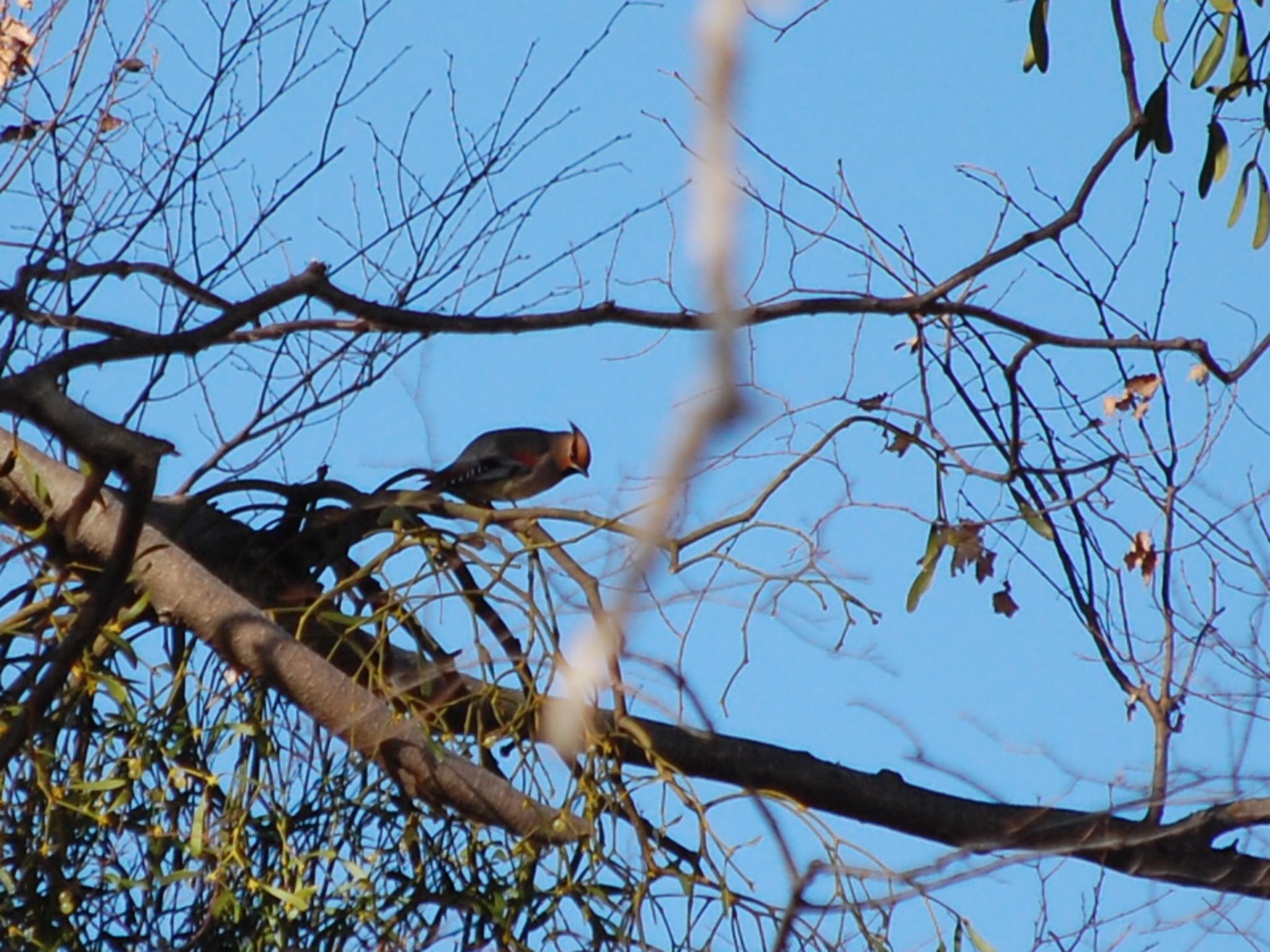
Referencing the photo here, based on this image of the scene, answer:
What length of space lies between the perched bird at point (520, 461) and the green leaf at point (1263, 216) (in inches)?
126

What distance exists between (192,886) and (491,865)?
0.33 m

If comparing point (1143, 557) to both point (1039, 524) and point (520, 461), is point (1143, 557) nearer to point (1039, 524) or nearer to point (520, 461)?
point (1039, 524)

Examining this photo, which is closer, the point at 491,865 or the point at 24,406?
the point at 24,406

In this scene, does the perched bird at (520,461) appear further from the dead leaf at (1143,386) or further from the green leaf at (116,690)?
the green leaf at (116,690)

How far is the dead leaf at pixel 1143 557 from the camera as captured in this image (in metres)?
2.77

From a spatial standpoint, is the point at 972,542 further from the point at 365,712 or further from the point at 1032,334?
the point at 365,712

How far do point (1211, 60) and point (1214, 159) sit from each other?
141 millimetres

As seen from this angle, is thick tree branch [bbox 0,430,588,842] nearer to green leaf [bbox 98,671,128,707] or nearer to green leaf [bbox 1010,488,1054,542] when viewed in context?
green leaf [bbox 98,671,128,707]

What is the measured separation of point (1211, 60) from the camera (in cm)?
256

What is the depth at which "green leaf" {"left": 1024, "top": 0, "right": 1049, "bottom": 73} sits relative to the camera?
2.40 m


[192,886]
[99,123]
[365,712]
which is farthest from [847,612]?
[99,123]

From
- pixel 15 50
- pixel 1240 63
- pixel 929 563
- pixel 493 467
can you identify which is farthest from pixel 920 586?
pixel 493 467

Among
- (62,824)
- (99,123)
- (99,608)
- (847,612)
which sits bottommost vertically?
(62,824)

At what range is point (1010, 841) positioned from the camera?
7.79 ft
